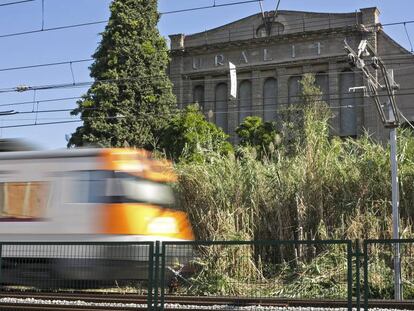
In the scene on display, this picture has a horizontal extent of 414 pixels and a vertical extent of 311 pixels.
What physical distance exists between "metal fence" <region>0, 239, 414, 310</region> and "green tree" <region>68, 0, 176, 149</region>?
66.8 ft

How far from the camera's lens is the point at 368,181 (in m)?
17.7

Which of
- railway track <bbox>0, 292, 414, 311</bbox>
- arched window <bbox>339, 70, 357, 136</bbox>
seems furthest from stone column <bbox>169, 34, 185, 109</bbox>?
railway track <bbox>0, 292, 414, 311</bbox>

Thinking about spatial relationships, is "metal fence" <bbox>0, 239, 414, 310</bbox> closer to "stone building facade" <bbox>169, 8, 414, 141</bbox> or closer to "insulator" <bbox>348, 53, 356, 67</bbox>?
"insulator" <bbox>348, 53, 356, 67</bbox>

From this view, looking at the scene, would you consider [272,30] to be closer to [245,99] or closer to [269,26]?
[269,26]

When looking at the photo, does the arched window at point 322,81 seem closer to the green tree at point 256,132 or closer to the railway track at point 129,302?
the green tree at point 256,132

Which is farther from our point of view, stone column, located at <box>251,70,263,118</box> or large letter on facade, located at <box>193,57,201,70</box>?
large letter on facade, located at <box>193,57,201,70</box>

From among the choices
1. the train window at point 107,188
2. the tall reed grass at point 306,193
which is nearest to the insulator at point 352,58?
the tall reed grass at point 306,193

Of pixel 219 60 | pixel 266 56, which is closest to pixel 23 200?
pixel 266 56

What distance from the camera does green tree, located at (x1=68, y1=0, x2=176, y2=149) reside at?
111 feet

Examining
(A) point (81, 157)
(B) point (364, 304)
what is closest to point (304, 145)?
(A) point (81, 157)

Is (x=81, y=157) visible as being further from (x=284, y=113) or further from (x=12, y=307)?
(x=284, y=113)

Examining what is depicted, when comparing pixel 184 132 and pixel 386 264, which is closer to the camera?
pixel 386 264

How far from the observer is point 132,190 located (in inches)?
562

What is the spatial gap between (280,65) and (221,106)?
4894mm
